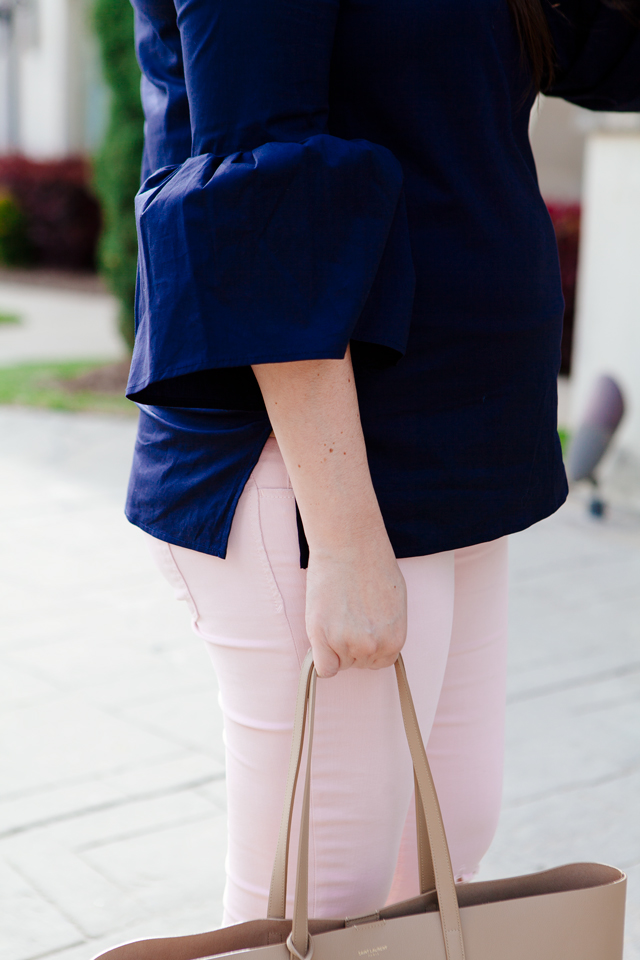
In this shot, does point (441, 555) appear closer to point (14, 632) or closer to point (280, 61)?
point (280, 61)

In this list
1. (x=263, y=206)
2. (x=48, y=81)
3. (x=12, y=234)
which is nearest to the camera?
(x=263, y=206)

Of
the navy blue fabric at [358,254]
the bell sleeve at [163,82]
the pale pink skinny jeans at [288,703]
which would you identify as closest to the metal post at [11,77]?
the bell sleeve at [163,82]

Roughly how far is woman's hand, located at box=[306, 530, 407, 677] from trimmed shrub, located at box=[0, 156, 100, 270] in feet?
54.7

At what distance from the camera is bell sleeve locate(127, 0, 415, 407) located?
3.16ft

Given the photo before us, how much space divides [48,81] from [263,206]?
18.6m

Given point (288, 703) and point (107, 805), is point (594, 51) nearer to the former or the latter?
point (288, 703)

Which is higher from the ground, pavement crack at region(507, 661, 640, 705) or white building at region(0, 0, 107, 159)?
white building at region(0, 0, 107, 159)

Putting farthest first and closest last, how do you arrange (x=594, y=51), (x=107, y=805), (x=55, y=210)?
(x=55, y=210) < (x=107, y=805) < (x=594, y=51)

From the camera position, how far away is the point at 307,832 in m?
1.04

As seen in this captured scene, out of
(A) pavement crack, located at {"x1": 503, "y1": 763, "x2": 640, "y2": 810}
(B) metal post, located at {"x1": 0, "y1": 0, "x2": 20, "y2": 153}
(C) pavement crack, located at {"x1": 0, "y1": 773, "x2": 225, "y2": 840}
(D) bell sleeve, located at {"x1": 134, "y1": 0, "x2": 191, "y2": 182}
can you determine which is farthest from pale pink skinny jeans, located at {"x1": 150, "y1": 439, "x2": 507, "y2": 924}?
(B) metal post, located at {"x1": 0, "y1": 0, "x2": 20, "y2": 153}

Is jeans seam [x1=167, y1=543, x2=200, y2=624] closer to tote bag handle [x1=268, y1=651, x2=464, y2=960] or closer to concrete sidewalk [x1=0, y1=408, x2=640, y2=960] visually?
tote bag handle [x1=268, y1=651, x2=464, y2=960]

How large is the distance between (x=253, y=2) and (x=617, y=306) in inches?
168

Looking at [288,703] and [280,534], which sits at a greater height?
[280,534]

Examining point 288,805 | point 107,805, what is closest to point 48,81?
point 107,805
